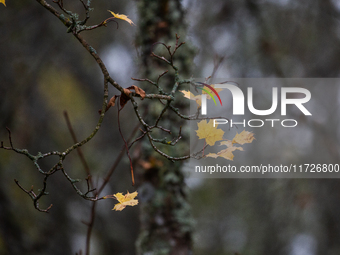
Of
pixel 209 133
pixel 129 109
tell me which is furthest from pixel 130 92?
pixel 129 109

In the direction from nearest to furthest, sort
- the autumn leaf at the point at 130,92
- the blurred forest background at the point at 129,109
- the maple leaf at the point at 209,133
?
the autumn leaf at the point at 130,92
the maple leaf at the point at 209,133
the blurred forest background at the point at 129,109

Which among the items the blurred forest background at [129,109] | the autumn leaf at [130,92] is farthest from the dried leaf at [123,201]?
the blurred forest background at [129,109]

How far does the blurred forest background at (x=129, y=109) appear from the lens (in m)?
2.21

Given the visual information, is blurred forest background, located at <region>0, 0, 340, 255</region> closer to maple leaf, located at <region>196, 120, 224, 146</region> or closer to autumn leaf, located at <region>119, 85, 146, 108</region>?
maple leaf, located at <region>196, 120, 224, 146</region>

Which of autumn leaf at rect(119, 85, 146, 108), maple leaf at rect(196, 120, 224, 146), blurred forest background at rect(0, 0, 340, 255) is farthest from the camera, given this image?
blurred forest background at rect(0, 0, 340, 255)

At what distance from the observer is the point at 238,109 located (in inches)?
95.5

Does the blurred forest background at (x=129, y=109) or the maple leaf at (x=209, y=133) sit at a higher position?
the blurred forest background at (x=129, y=109)

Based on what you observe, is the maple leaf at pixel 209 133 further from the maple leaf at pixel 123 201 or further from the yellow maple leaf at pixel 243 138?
the maple leaf at pixel 123 201

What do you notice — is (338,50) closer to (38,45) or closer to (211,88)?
(211,88)

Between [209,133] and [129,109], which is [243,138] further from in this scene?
[129,109]

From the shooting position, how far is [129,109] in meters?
3.49

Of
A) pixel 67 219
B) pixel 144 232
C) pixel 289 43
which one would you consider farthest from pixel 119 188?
pixel 289 43

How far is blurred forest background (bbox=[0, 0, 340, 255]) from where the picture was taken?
7.23ft

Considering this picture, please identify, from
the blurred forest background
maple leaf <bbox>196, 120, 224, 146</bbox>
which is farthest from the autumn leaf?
the blurred forest background
